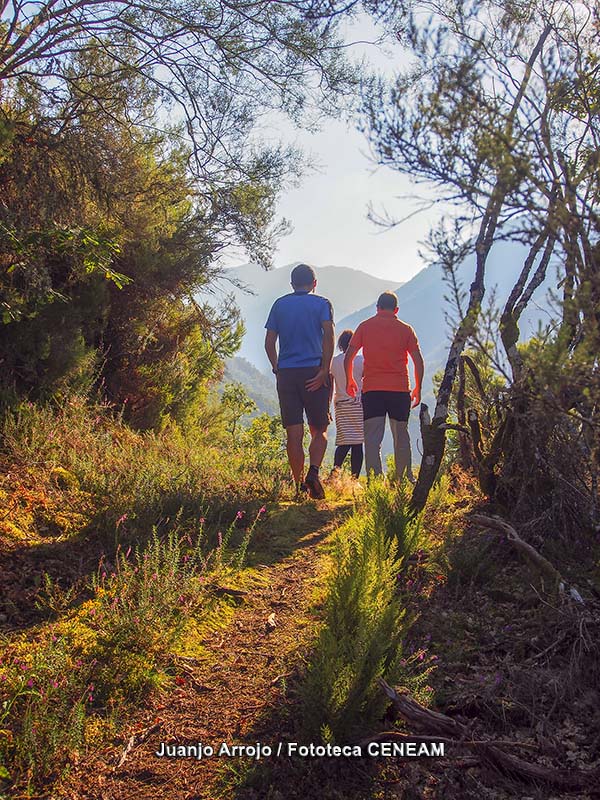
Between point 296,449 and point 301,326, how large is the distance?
4.23ft

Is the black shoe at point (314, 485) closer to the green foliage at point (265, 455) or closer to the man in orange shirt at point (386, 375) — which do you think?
the green foliage at point (265, 455)

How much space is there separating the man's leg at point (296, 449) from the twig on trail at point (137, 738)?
12.5ft

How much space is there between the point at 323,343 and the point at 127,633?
12.4 ft

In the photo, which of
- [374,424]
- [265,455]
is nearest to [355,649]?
[374,424]

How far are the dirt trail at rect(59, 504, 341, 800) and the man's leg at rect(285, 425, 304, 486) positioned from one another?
2263 millimetres

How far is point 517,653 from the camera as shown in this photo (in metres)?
2.73

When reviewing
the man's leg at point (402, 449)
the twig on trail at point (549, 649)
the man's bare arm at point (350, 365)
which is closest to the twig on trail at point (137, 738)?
the twig on trail at point (549, 649)

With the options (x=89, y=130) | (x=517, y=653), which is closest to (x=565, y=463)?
(x=517, y=653)

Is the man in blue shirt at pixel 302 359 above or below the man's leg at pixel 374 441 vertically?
above

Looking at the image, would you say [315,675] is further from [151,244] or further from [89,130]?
[151,244]

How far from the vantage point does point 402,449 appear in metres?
6.46

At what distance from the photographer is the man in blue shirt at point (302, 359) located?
19.5ft

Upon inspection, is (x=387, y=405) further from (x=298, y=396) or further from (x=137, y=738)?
(x=137, y=738)

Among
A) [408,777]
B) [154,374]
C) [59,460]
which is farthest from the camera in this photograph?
[154,374]
